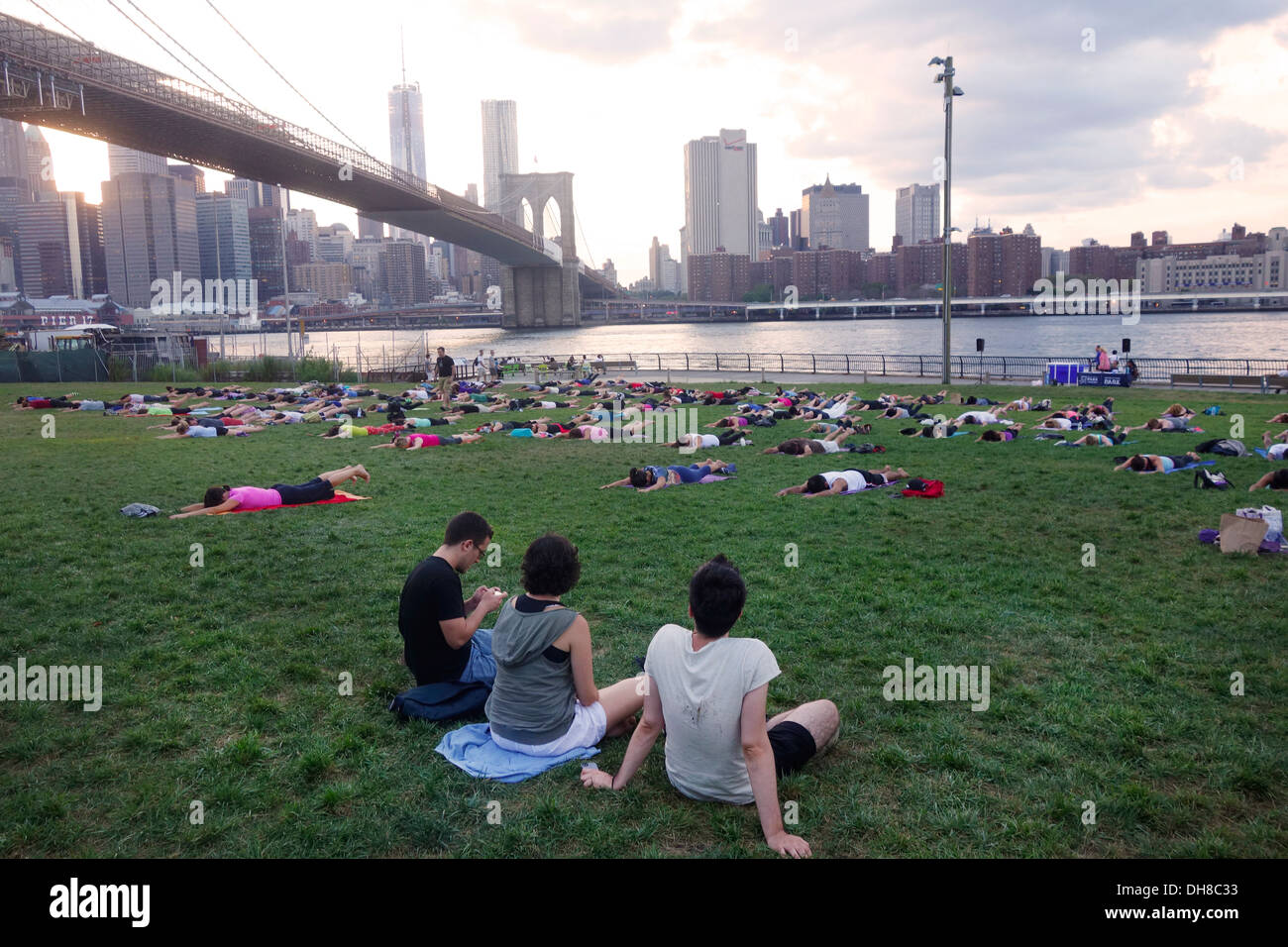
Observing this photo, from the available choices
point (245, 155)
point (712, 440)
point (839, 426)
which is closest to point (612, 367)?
point (839, 426)

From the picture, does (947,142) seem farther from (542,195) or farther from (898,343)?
(542,195)

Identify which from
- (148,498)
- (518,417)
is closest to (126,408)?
(518,417)

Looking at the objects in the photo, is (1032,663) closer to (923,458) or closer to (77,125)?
(923,458)

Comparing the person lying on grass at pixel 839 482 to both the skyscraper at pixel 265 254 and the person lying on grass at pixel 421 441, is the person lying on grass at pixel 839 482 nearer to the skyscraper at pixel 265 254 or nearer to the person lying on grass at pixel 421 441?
the person lying on grass at pixel 421 441

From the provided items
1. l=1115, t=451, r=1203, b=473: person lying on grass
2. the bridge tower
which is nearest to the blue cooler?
l=1115, t=451, r=1203, b=473: person lying on grass

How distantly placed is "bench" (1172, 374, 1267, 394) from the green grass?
15234mm

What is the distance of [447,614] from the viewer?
444cm

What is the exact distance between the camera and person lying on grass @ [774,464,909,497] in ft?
33.7

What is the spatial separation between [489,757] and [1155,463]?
10013mm

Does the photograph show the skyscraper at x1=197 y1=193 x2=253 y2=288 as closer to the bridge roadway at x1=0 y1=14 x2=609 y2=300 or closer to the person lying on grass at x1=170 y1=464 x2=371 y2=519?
the bridge roadway at x1=0 y1=14 x2=609 y2=300

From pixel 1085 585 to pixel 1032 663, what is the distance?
5.94 ft

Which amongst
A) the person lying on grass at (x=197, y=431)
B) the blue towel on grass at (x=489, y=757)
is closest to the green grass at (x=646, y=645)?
→ the blue towel on grass at (x=489, y=757)

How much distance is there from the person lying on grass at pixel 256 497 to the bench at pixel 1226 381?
2220cm
